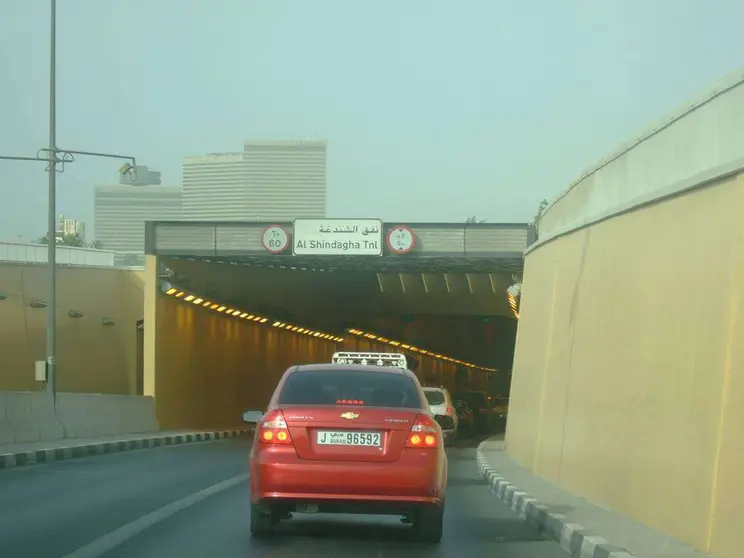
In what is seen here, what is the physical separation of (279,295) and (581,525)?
38.5 metres

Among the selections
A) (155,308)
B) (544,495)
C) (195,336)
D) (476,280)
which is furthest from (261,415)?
Result: (476,280)

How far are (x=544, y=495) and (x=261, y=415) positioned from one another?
4.99 m

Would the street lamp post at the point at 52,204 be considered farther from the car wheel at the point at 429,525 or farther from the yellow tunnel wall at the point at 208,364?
the car wheel at the point at 429,525

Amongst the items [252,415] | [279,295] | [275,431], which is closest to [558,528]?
[275,431]

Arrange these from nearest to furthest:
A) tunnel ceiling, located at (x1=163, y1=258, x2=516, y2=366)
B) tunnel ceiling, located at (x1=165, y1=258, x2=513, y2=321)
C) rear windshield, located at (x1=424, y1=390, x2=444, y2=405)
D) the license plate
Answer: the license plate, rear windshield, located at (x1=424, y1=390, x2=444, y2=405), tunnel ceiling, located at (x1=163, y1=258, x2=516, y2=366), tunnel ceiling, located at (x1=165, y1=258, x2=513, y2=321)

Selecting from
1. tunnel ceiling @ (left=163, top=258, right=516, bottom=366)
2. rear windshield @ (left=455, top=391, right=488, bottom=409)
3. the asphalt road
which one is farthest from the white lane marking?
rear windshield @ (left=455, top=391, right=488, bottom=409)

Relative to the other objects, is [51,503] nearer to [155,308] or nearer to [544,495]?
[544,495]

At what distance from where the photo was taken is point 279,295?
49562 millimetres

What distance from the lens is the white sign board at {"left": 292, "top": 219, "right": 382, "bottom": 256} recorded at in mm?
38562

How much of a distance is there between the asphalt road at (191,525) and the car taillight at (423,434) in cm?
92

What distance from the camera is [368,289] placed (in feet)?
166

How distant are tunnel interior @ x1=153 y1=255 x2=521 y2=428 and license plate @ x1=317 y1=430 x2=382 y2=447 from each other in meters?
28.9

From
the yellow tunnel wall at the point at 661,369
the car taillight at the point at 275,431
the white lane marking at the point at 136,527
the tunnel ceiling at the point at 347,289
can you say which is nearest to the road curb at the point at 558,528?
the yellow tunnel wall at the point at 661,369

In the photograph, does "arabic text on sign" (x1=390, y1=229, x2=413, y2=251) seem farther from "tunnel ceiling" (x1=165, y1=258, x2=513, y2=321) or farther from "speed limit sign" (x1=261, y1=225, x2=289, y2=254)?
"tunnel ceiling" (x1=165, y1=258, x2=513, y2=321)
